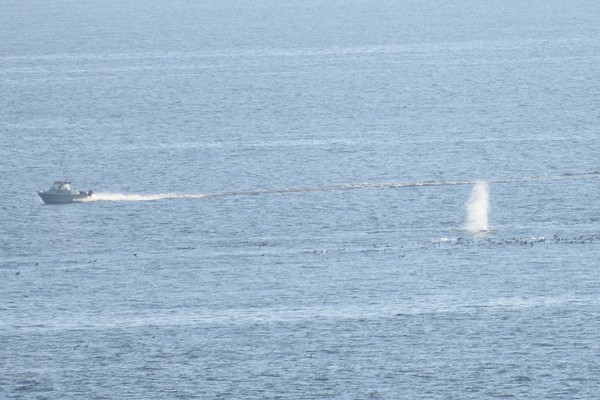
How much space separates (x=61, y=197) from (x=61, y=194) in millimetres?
252

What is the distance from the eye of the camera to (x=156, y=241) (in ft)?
362

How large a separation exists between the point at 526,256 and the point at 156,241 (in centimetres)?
2704

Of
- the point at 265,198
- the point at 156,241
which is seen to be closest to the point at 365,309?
the point at 156,241

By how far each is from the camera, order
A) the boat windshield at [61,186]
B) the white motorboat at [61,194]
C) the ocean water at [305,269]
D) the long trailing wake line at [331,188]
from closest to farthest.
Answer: the ocean water at [305,269] → the white motorboat at [61,194] → the boat windshield at [61,186] → the long trailing wake line at [331,188]

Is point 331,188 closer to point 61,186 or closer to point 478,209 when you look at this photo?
point 478,209

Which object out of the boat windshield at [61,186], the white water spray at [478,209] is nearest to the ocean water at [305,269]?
the white water spray at [478,209]

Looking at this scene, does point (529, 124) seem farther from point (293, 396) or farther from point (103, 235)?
point (293, 396)

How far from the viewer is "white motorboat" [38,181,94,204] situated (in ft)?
415

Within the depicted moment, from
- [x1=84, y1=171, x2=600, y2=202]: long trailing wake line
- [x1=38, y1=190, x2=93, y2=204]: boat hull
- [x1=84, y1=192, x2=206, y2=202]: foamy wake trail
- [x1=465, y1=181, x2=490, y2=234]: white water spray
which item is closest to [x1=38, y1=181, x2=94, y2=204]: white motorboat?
[x1=38, y1=190, x2=93, y2=204]: boat hull

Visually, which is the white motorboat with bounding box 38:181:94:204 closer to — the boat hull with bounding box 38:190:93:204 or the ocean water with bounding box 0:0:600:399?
the boat hull with bounding box 38:190:93:204

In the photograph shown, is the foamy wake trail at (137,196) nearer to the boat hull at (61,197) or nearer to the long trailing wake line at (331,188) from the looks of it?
the long trailing wake line at (331,188)

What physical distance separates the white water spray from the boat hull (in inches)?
1286

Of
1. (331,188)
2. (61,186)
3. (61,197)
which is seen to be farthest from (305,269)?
(61,186)

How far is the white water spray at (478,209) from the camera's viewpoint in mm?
113000
